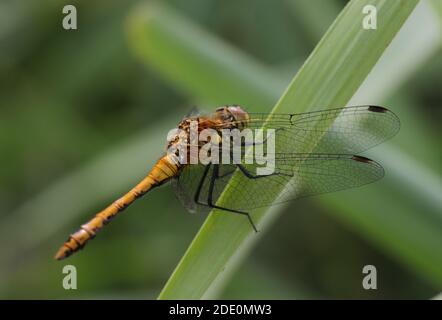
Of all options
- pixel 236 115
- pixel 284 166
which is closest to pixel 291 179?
pixel 284 166

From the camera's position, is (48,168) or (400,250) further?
(48,168)

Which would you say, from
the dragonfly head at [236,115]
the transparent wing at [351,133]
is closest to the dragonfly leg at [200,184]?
the dragonfly head at [236,115]

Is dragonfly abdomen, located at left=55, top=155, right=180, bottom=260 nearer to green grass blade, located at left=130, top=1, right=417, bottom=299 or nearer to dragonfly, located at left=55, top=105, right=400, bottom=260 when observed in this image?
dragonfly, located at left=55, top=105, right=400, bottom=260

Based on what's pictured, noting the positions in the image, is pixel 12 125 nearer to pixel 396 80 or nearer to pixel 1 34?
pixel 1 34

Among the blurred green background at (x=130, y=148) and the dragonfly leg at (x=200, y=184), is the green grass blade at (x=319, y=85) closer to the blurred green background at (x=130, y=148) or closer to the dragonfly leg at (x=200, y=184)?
the dragonfly leg at (x=200, y=184)

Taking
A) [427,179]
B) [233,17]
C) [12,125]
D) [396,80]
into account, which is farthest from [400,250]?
[12,125]

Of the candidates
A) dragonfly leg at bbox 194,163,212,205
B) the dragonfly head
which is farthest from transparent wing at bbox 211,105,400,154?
dragonfly leg at bbox 194,163,212,205
